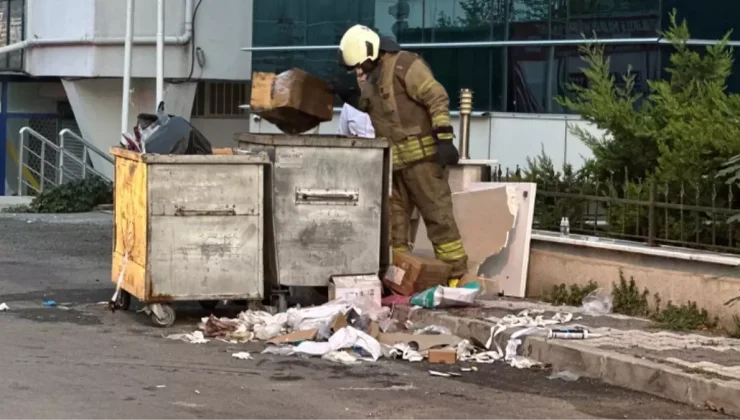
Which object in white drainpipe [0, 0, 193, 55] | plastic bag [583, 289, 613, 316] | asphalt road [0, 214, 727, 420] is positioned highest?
white drainpipe [0, 0, 193, 55]

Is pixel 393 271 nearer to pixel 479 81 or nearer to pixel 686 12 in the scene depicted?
pixel 686 12

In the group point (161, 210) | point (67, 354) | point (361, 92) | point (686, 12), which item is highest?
point (686, 12)

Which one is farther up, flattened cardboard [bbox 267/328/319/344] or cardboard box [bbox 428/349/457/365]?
flattened cardboard [bbox 267/328/319/344]

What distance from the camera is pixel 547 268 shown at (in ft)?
30.9

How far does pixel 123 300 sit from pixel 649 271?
3901 millimetres

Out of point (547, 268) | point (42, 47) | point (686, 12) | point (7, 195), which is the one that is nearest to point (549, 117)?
point (686, 12)

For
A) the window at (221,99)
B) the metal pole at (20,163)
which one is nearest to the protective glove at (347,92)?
the metal pole at (20,163)

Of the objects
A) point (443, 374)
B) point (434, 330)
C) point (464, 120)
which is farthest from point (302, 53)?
point (443, 374)

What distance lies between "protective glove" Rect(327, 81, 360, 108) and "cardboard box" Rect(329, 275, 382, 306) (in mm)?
1464

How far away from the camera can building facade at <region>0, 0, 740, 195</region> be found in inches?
527

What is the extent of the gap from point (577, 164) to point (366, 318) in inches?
217

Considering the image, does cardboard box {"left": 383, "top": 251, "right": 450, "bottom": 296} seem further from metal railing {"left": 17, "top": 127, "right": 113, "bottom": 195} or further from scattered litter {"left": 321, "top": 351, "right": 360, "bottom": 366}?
metal railing {"left": 17, "top": 127, "right": 113, "bottom": 195}

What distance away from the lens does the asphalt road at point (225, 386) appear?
6.15m

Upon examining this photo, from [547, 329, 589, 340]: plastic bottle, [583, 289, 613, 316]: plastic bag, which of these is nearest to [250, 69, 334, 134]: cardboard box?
[583, 289, 613, 316]: plastic bag
